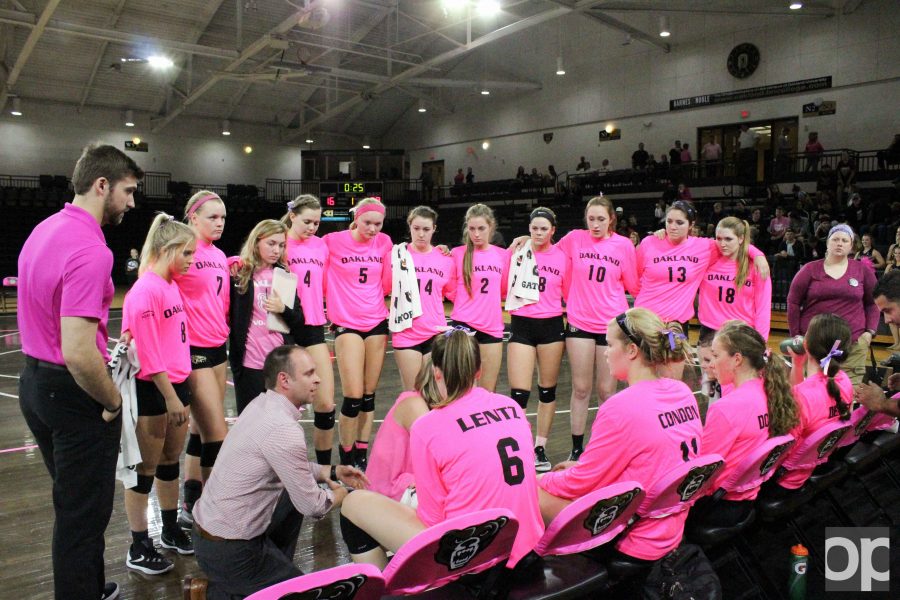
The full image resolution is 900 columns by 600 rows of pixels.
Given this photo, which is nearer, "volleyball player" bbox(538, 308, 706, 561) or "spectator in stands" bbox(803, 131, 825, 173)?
"volleyball player" bbox(538, 308, 706, 561)

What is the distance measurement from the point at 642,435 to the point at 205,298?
2466 mm

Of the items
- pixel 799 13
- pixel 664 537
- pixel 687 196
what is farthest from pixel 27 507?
pixel 799 13

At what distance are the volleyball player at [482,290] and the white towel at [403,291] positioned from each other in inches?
14.7

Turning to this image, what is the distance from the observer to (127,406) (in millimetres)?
2941

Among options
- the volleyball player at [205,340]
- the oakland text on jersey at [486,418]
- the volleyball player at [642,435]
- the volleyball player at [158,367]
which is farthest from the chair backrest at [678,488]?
the volleyball player at [205,340]

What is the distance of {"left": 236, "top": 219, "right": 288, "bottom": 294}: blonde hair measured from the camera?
374 cm

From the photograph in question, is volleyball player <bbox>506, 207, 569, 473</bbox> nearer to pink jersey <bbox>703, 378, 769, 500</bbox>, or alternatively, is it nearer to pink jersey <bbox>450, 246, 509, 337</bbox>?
pink jersey <bbox>450, 246, 509, 337</bbox>

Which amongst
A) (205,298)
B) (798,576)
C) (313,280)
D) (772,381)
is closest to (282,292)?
(205,298)

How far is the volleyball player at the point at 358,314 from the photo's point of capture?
4.45 metres

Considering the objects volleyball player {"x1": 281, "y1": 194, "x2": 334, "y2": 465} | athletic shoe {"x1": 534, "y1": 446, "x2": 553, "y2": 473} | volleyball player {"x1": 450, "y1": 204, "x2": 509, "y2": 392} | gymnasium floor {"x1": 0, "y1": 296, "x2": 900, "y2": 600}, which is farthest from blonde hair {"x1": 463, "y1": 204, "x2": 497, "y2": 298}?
gymnasium floor {"x1": 0, "y1": 296, "x2": 900, "y2": 600}

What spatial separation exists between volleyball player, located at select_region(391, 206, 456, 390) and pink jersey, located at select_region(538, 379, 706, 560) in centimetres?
226

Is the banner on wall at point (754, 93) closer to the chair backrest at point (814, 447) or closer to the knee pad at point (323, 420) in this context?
the chair backrest at point (814, 447)

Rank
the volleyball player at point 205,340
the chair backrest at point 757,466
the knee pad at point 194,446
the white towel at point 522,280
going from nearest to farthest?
the chair backrest at point 757,466 → the volleyball player at point 205,340 → the knee pad at point 194,446 → the white towel at point 522,280

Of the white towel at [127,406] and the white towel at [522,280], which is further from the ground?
the white towel at [522,280]
